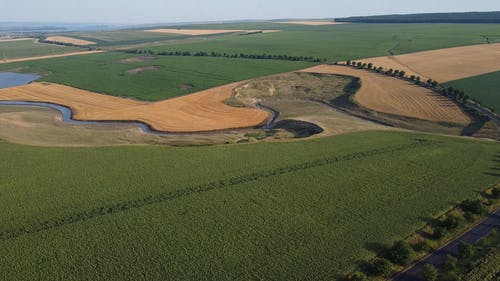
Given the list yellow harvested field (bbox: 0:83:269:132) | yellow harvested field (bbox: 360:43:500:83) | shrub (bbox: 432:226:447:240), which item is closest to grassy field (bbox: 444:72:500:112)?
yellow harvested field (bbox: 360:43:500:83)

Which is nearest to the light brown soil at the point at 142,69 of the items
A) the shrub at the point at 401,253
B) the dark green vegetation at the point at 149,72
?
the dark green vegetation at the point at 149,72

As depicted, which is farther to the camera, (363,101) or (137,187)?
(363,101)

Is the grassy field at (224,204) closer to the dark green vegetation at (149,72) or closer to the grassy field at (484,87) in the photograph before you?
the grassy field at (484,87)

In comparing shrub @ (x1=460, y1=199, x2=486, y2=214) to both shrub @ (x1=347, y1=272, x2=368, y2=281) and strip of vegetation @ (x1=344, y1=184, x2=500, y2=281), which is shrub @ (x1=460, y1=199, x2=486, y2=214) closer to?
strip of vegetation @ (x1=344, y1=184, x2=500, y2=281)

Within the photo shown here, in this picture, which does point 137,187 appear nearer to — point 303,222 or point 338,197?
point 303,222

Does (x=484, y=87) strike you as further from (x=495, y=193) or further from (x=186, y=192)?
(x=186, y=192)

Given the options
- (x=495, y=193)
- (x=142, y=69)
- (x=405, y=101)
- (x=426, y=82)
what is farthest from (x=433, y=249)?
(x=142, y=69)

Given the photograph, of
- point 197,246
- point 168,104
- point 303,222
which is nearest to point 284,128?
point 168,104
